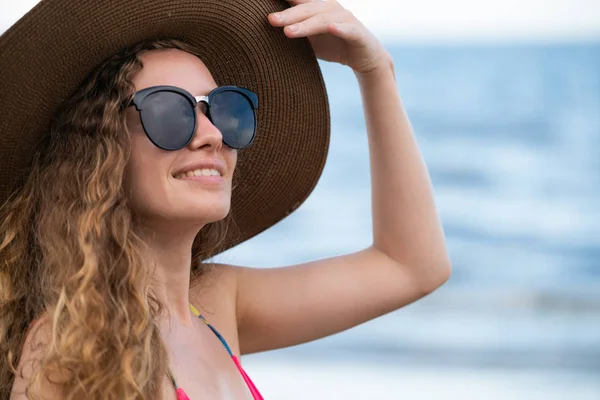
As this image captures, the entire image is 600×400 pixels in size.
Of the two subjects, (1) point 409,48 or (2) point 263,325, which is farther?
(1) point 409,48

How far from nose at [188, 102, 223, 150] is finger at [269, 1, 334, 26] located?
0.30 meters

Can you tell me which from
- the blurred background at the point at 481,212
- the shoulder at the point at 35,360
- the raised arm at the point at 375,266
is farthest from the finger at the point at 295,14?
the blurred background at the point at 481,212

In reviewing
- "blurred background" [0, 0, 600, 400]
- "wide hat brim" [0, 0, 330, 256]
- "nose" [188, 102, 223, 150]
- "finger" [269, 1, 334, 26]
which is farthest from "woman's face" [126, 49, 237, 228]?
"blurred background" [0, 0, 600, 400]

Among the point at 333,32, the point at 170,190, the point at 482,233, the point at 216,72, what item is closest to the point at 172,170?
the point at 170,190

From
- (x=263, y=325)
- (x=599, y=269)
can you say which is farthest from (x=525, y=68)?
(x=263, y=325)

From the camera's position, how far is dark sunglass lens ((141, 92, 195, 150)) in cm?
185

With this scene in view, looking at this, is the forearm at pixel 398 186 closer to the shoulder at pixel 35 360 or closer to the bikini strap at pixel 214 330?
the bikini strap at pixel 214 330

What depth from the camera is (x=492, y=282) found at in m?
9.82

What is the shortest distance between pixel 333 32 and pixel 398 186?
44 centimetres

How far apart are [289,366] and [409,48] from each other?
37.4 ft

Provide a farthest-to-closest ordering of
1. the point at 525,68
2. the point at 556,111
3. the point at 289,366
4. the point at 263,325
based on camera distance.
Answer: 1. the point at 525,68
2. the point at 556,111
3. the point at 289,366
4. the point at 263,325

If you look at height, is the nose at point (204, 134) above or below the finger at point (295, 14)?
below

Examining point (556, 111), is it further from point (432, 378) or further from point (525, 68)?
point (432, 378)

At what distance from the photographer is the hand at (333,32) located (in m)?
2.08
